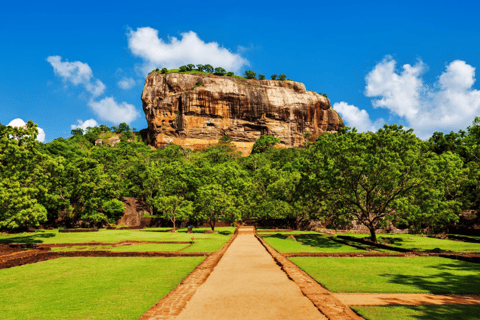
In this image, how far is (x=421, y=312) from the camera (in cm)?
618

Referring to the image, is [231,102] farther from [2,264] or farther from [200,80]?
[2,264]

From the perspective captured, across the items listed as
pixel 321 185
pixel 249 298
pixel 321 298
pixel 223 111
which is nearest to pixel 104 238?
pixel 321 185

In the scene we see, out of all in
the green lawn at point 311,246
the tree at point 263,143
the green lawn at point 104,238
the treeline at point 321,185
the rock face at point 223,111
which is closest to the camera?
the green lawn at point 311,246

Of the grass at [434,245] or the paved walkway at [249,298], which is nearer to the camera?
the paved walkway at [249,298]

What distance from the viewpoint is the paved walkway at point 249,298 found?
607 cm

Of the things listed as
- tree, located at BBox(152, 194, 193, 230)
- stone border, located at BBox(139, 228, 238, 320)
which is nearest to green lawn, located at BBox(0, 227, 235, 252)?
tree, located at BBox(152, 194, 193, 230)

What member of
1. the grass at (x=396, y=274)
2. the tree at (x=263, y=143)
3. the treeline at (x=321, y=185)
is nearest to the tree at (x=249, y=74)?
the tree at (x=263, y=143)

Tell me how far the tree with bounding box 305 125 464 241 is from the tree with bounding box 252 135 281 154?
60.3 meters

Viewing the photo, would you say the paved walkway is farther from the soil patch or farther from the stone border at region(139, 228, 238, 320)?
the soil patch

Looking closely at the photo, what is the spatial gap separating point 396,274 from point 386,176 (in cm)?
1123

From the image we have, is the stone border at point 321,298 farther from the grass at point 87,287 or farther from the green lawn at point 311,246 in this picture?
the green lawn at point 311,246

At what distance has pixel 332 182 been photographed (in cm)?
2194

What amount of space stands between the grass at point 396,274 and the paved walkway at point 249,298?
1394 mm

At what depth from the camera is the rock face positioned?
284 feet
